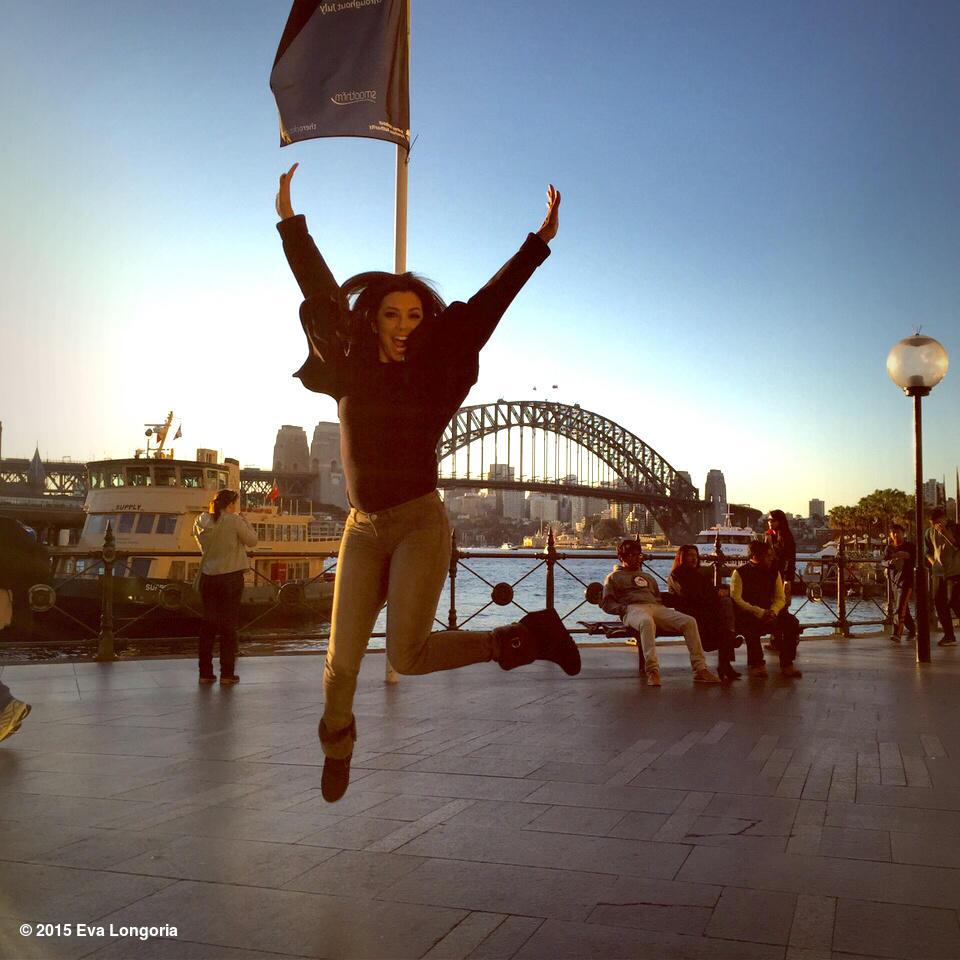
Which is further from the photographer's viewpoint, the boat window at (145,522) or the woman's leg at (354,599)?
the boat window at (145,522)

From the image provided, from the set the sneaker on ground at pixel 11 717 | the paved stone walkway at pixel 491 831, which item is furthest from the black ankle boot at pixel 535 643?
A: the sneaker on ground at pixel 11 717

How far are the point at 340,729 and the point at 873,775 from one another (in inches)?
95.8

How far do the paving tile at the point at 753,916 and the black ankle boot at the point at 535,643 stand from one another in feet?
2.59

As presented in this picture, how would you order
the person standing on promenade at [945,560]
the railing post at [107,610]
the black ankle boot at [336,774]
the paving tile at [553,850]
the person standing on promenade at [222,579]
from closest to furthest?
the paving tile at [553,850] → the black ankle boot at [336,774] → the person standing on promenade at [222,579] → the railing post at [107,610] → the person standing on promenade at [945,560]

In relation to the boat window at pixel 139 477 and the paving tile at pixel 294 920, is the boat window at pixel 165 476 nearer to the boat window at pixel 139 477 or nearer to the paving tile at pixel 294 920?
the boat window at pixel 139 477

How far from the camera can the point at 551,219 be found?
10.1 feet

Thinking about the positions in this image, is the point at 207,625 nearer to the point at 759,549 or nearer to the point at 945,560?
the point at 759,549

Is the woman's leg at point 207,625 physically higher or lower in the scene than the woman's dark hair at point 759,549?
lower

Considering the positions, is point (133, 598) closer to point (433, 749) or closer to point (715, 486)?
point (433, 749)

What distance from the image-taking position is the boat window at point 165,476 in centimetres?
2130

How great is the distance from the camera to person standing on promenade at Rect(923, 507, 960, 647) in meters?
10.2

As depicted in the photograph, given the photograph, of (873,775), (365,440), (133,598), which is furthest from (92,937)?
(133,598)

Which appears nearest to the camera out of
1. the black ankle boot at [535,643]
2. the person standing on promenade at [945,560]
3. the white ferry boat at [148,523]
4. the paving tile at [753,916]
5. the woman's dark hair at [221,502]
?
the paving tile at [753,916]

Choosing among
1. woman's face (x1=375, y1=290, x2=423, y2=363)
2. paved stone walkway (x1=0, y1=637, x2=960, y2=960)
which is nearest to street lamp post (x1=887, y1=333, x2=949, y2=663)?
paved stone walkway (x1=0, y1=637, x2=960, y2=960)
